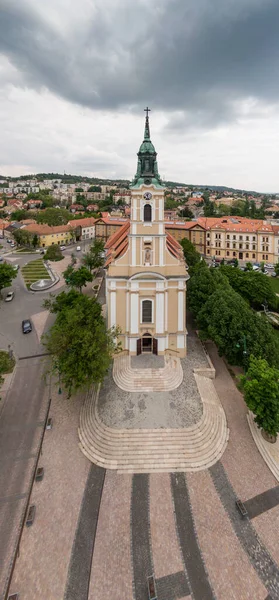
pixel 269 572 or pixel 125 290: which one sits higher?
pixel 125 290

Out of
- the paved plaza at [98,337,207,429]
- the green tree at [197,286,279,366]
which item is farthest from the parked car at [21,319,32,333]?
the green tree at [197,286,279,366]

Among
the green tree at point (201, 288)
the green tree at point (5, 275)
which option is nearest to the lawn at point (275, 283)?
the green tree at point (201, 288)

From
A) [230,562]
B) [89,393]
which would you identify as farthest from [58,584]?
[89,393]

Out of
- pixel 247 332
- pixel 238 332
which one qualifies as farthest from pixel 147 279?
pixel 247 332

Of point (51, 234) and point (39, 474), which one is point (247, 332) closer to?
point (39, 474)

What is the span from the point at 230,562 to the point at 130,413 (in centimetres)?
1027

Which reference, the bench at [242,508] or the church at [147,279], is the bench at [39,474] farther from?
the church at [147,279]

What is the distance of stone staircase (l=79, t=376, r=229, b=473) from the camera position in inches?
744

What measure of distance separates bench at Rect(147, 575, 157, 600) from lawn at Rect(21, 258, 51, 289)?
157 ft

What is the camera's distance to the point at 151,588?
1294cm

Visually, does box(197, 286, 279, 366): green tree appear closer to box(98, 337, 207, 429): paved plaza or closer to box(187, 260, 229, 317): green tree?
box(98, 337, 207, 429): paved plaza

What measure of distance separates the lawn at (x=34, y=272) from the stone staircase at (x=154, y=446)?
3952cm

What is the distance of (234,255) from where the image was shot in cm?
7669

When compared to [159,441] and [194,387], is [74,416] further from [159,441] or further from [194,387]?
[194,387]
